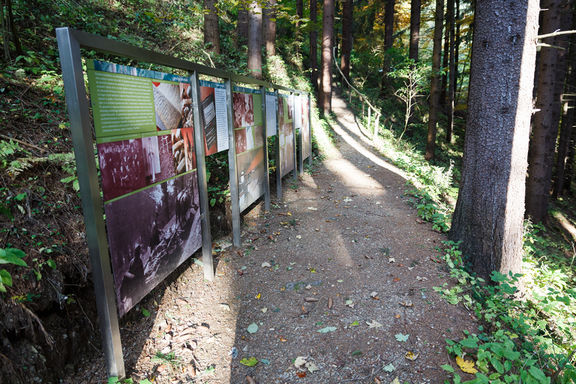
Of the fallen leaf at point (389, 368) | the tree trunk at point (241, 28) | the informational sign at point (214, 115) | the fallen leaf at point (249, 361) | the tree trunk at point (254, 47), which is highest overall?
the tree trunk at point (241, 28)

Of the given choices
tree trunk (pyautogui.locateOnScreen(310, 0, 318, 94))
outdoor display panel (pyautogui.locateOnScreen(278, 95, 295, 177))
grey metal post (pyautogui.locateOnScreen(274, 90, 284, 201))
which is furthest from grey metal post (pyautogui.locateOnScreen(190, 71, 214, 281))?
tree trunk (pyautogui.locateOnScreen(310, 0, 318, 94))

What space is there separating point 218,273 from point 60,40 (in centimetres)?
308

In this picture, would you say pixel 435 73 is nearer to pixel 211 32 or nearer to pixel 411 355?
pixel 211 32

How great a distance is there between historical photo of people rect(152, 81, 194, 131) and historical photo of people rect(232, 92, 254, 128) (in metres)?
1.29

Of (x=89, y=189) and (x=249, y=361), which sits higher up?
(x=89, y=189)

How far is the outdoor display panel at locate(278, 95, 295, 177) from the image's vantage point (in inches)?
282

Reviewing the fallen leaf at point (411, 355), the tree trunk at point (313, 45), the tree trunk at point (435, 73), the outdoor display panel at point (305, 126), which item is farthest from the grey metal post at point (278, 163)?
the tree trunk at point (313, 45)

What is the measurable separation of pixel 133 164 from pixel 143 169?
14 centimetres

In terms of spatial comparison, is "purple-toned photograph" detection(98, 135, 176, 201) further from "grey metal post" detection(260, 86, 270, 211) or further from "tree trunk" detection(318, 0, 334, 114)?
"tree trunk" detection(318, 0, 334, 114)

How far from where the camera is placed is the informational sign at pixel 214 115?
3.89m

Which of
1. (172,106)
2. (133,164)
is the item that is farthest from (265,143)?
(133,164)

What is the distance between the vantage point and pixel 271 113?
21.1 ft

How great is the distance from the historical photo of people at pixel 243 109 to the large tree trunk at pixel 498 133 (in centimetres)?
329

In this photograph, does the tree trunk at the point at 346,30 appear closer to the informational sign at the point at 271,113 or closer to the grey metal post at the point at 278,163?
the grey metal post at the point at 278,163
